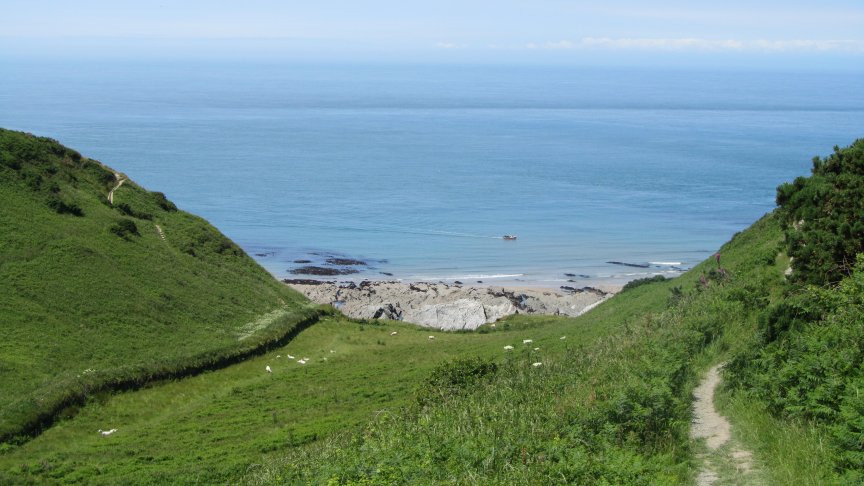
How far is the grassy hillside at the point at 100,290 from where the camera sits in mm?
27969

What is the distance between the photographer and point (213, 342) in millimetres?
34938

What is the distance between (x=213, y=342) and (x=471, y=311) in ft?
61.4

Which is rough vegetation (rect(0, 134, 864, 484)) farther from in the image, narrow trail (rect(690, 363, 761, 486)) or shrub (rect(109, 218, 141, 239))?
shrub (rect(109, 218, 141, 239))

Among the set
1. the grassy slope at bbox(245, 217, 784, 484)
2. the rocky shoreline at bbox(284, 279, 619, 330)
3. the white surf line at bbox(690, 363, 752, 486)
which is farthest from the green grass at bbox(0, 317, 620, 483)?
the rocky shoreline at bbox(284, 279, 619, 330)

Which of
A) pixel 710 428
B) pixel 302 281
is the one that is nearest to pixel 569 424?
pixel 710 428

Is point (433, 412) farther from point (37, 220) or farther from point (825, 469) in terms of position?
point (37, 220)

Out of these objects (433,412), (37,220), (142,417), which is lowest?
(142,417)

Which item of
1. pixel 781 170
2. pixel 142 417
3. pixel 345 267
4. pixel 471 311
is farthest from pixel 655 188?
pixel 142 417

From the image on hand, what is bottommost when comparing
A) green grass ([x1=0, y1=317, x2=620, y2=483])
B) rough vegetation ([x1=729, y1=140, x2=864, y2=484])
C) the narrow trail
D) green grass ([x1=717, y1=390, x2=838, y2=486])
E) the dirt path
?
green grass ([x1=0, y1=317, x2=620, y2=483])

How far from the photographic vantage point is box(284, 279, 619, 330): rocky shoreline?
4950 centimetres

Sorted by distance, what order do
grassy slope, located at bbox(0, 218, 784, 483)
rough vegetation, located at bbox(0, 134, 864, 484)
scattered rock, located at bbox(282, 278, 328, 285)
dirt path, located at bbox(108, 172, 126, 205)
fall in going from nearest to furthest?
rough vegetation, located at bbox(0, 134, 864, 484)
grassy slope, located at bbox(0, 218, 784, 483)
dirt path, located at bbox(108, 172, 126, 205)
scattered rock, located at bbox(282, 278, 328, 285)

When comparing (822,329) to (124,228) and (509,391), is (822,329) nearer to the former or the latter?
(509,391)

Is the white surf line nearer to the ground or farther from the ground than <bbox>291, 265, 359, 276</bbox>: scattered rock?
farther from the ground

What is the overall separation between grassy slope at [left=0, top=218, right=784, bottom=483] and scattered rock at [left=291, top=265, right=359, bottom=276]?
3488cm
